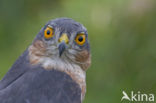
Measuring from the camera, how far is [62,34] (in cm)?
678

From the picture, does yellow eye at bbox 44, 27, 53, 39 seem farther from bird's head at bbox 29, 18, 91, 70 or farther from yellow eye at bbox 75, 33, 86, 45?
yellow eye at bbox 75, 33, 86, 45

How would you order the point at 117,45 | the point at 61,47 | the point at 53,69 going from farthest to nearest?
the point at 117,45, the point at 53,69, the point at 61,47

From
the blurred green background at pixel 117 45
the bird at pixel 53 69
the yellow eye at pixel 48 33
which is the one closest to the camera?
the bird at pixel 53 69

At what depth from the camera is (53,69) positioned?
6809 mm

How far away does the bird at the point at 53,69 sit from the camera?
21.5ft

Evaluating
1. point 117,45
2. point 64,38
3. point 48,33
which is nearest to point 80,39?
point 64,38

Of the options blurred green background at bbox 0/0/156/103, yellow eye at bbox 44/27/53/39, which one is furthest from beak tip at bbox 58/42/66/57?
blurred green background at bbox 0/0/156/103

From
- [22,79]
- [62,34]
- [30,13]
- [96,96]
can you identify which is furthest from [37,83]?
[30,13]

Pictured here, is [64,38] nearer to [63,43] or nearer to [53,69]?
[63,43]

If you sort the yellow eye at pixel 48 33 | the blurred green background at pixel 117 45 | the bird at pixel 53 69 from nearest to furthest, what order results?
the bird at pixel 53 69 → the yellow eye at pixel 48 33 → the blurred green background at pixel 117 45

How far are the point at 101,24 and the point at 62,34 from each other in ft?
4.87

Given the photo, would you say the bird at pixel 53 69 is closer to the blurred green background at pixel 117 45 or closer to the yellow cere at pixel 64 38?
the yellow cere at pixel 64 38

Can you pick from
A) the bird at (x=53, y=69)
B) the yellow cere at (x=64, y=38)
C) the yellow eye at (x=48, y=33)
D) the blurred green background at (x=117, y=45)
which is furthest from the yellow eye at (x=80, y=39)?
the blurred green background at (x=117, y=45)

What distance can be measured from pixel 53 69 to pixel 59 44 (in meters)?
0.29
